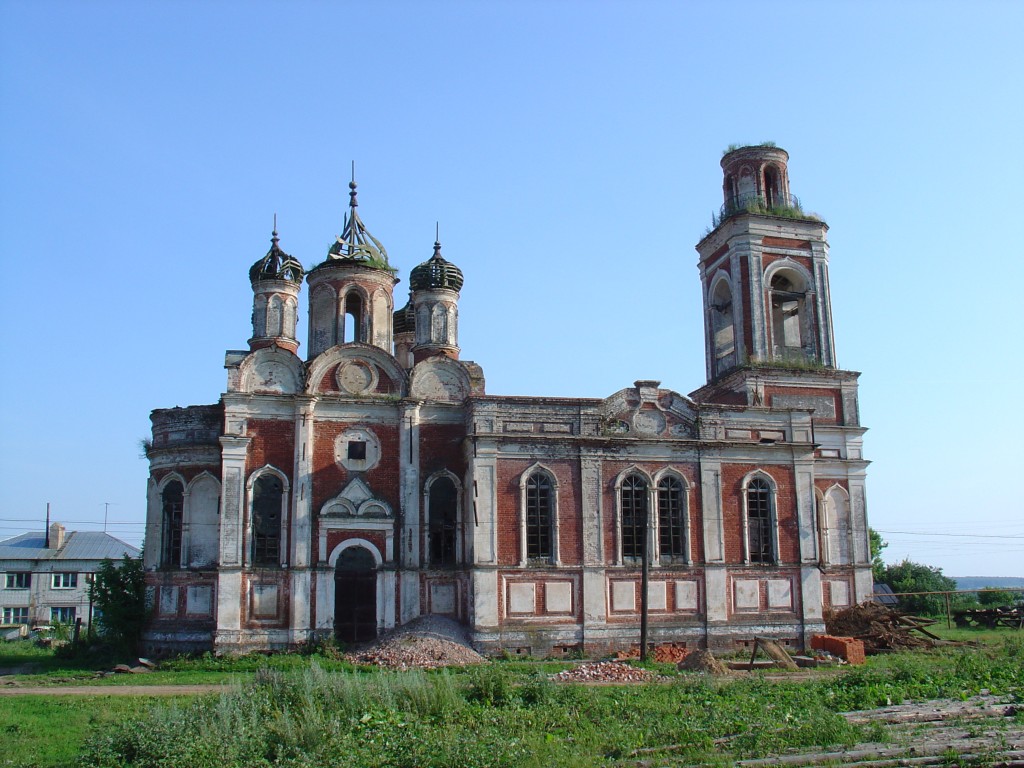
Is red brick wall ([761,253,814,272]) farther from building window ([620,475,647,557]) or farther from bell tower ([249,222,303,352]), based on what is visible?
bell tower ([249,222,303,352])

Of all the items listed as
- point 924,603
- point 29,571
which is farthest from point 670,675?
point 29,571

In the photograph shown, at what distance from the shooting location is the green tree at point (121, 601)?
25656 millimetres

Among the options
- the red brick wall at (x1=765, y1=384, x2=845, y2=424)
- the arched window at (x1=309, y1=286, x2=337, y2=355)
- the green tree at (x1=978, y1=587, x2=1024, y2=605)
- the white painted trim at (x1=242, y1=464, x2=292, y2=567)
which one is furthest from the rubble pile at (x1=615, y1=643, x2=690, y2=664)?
the green tree at (x1=978, y1=587, x2=1024, y2=605)

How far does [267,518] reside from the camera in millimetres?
25688

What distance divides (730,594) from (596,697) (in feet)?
37.0

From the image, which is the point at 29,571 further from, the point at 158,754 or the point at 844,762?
the point at 844,762

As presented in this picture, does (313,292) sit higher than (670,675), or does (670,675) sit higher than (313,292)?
(313,292)

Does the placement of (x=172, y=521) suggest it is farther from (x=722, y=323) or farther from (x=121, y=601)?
(x=722, y=323)

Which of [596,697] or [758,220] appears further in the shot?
[758,220]

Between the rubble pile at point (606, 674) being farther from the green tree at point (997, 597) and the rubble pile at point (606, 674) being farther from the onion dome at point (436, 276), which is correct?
the green tree at point (997, 597)

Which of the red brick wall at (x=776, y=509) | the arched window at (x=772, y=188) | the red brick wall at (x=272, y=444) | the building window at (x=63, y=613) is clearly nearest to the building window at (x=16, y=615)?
the building window at (x=63, y=613)

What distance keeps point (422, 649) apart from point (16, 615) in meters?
32.4

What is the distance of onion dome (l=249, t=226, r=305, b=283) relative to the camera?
2862cm

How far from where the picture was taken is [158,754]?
39.1ft
